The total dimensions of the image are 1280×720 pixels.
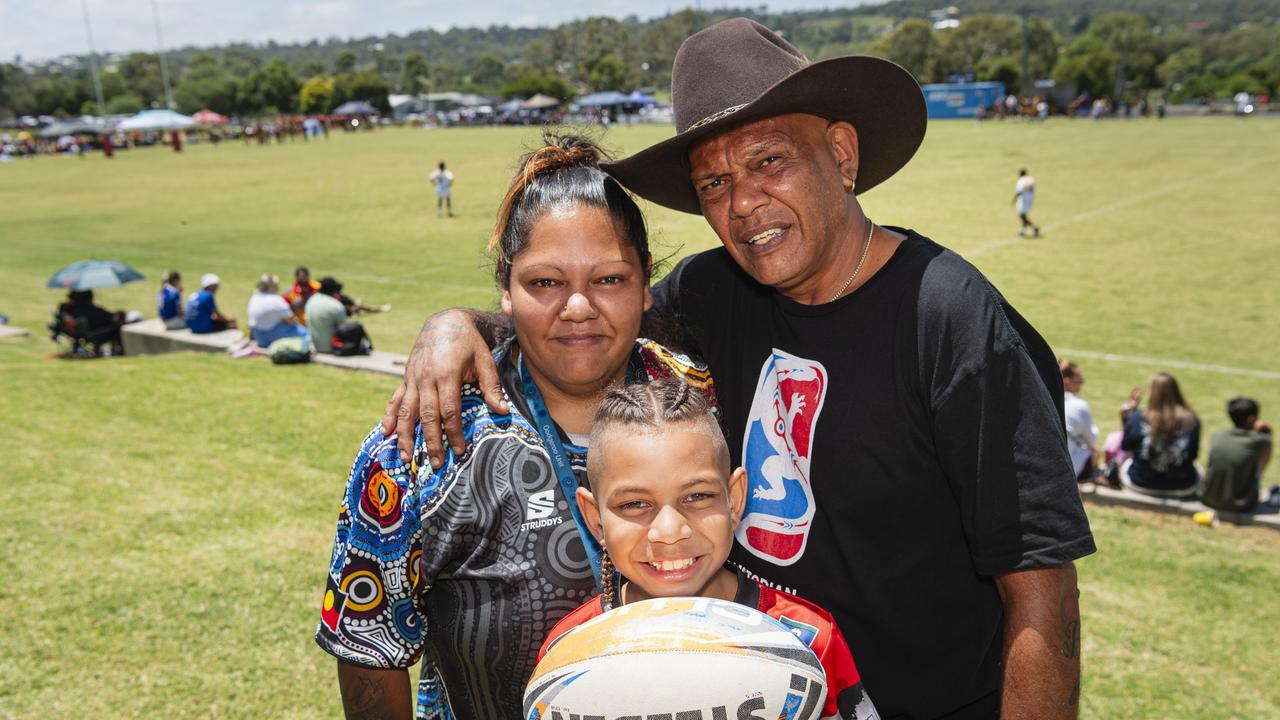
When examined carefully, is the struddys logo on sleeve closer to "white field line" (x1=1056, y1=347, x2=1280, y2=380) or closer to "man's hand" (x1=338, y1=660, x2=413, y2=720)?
"man's hand" (x1=338, y1=660, x2=413, y2=720)

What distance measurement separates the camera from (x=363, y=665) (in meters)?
2.28

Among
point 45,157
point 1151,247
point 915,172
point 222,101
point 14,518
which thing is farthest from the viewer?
point 222,101

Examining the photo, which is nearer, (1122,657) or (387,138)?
(1122,657)

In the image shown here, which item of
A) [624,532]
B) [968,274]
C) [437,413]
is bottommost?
[624,532]

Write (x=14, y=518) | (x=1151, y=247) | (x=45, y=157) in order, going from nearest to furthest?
(x=14, y=518) < (x=1151, y=247) < (x=45, y=157)

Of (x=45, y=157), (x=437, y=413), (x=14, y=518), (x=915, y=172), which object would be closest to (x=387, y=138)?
(x=45, y=157)

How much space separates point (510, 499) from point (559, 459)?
0.16 metres

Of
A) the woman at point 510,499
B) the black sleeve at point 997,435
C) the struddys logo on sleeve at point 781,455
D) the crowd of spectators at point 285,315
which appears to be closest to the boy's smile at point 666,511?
the woman at point 510,499

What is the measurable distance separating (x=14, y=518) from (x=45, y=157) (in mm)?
76709

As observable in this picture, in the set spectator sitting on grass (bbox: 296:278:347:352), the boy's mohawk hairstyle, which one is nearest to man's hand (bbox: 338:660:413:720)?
the boy's mohawk hairstyle

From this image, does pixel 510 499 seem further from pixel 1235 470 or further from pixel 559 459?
pixel 1235 470

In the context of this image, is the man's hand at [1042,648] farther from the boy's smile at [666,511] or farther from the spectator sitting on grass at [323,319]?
the spectator sitting on grass at [323,319]

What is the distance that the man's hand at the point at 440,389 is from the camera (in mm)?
2248

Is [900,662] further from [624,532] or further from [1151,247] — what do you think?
[1151,247]
